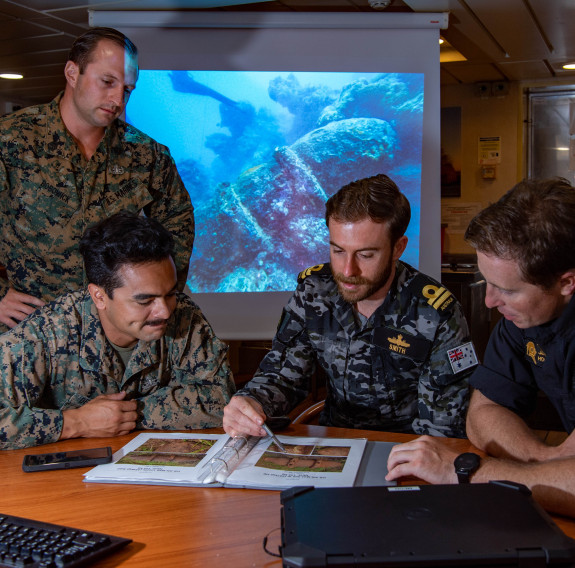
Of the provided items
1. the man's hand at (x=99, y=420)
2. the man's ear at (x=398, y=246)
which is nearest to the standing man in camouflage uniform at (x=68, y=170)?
the man's hand at (x=99, y=420)

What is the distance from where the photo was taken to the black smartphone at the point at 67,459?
1.51 m

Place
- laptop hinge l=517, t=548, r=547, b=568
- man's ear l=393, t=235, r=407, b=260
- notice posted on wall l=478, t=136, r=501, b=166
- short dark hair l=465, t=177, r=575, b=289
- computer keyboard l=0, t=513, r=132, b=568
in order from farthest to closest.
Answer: notice posted on wall l=478, t=136, r=501, b=166 < man's ear l=393, t=235, r=407, b=260 < short dark hair l=465, t=177, r=575, b=289 < computer keyboard l=0, t=513, r=132, b=568 < laptop hinge l=517, t=548, r=547, b=568

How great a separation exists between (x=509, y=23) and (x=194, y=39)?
1904mm

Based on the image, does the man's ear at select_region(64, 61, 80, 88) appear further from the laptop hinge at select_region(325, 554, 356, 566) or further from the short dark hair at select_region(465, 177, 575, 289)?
the laptop hinge at select_region(325, 554, 356, 566)

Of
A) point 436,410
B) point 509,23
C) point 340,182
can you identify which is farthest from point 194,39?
point 436,410

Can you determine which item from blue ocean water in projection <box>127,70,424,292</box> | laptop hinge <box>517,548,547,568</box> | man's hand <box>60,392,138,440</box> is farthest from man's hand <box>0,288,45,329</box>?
laptop hinge <box>517,548,547,568</box>

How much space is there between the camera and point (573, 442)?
1434 millimetres

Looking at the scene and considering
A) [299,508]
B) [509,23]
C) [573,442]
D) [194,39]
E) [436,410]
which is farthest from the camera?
[509,23]

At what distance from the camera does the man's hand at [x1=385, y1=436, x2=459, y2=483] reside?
4.39ft

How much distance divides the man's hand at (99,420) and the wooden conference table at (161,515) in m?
0.22

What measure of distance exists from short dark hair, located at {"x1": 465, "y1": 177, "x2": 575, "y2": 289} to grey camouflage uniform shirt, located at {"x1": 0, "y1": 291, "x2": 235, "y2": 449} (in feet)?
2.79

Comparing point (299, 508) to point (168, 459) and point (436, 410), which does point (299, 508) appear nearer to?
point (168, 459)

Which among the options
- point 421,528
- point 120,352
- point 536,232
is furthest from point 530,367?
point 120,352

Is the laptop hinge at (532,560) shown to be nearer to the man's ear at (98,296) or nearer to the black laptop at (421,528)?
the black laptop at (421,528)
